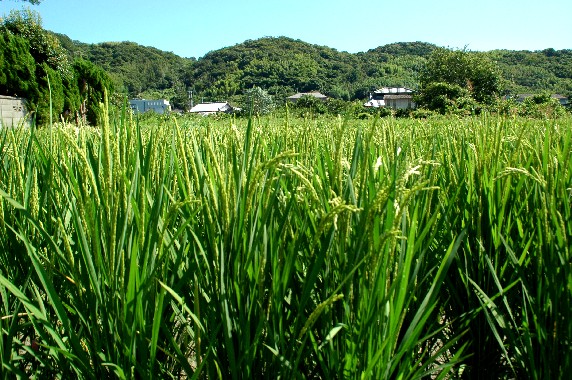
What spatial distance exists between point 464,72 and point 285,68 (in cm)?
6367

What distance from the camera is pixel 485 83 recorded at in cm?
4034

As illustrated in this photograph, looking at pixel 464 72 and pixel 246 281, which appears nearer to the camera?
pixel 246 281

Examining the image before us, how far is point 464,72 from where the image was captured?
135 feet

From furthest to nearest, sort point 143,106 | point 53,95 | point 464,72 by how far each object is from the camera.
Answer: point 464,72
point 143,106
point 53,95

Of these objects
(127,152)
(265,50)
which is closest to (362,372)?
(127,152)

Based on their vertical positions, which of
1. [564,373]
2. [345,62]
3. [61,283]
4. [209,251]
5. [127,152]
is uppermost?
[345,62]

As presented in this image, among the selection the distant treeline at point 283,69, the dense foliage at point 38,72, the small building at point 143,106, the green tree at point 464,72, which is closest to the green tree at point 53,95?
the dense foliage at point 38,72

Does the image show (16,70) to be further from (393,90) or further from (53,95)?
(393,90)

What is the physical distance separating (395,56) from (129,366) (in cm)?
12796

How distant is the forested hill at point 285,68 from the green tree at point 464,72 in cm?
4344

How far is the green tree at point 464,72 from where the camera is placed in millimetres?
39875

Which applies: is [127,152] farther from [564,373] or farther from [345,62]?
[345,62]

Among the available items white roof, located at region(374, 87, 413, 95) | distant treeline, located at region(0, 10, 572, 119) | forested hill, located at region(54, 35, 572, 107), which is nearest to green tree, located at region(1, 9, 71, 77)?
distant treeline, located at region(0, 10, 572, 119)

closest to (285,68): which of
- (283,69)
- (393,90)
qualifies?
(283,69)
